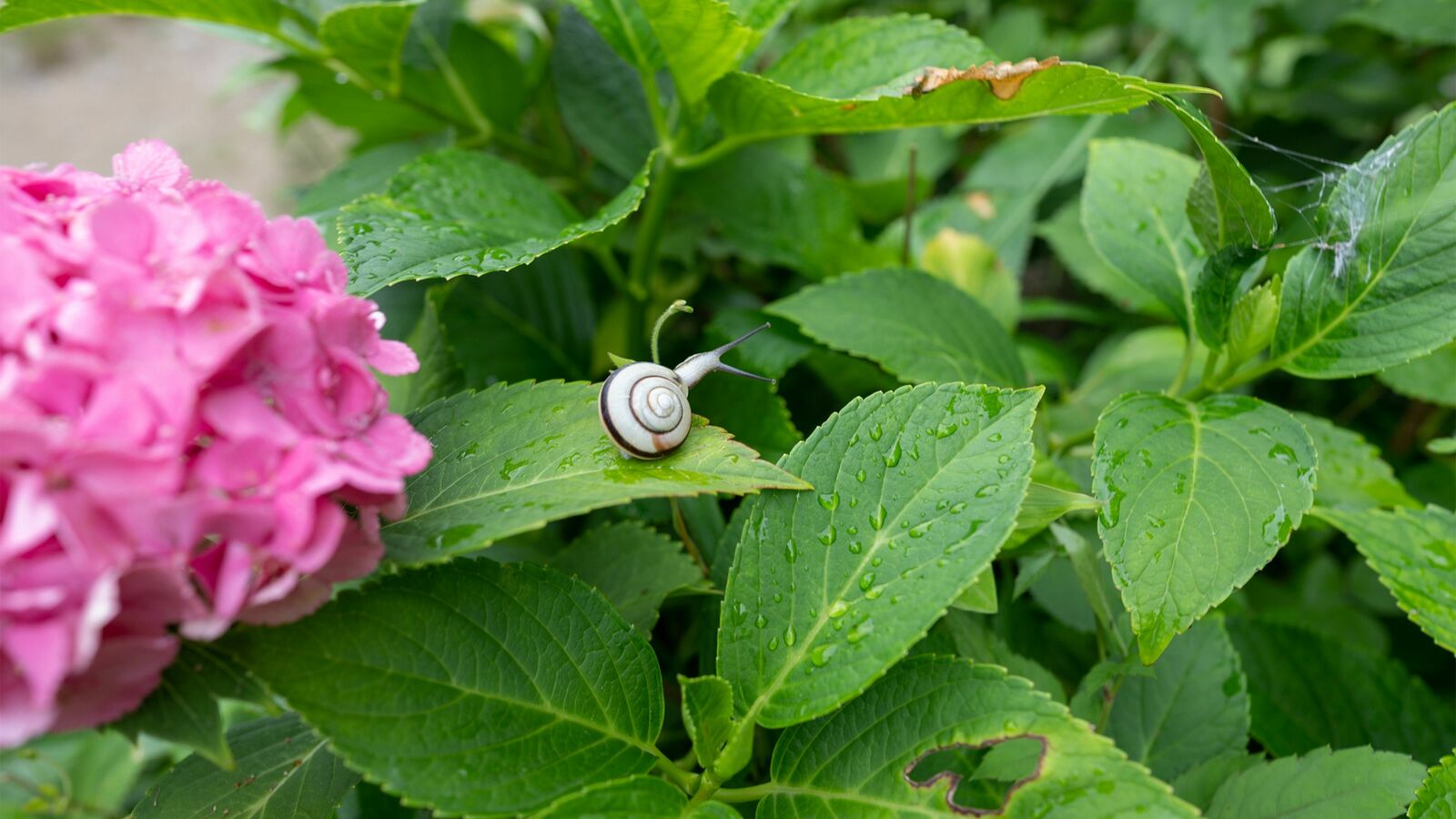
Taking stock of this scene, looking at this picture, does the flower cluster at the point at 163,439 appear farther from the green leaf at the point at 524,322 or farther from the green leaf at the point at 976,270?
the green leaf at the point at 976,270

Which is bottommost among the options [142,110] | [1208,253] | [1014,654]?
[142,110]

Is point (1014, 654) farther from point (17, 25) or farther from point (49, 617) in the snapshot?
point (17, 25)

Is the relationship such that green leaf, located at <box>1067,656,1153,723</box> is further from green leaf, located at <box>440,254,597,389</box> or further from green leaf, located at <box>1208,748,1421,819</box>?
green leaf, located at <box>440,254,597,389</box>

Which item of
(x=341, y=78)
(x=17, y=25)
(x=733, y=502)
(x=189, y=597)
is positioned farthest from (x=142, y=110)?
(x=189, y=597)

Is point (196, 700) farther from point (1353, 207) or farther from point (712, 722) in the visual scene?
point (1353, 207)

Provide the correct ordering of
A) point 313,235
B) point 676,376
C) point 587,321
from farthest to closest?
point 587,321, point 676,376, point 313,235

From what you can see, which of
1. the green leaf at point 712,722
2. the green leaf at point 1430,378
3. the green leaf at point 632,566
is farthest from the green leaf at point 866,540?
the green leaf at point 1430,378
